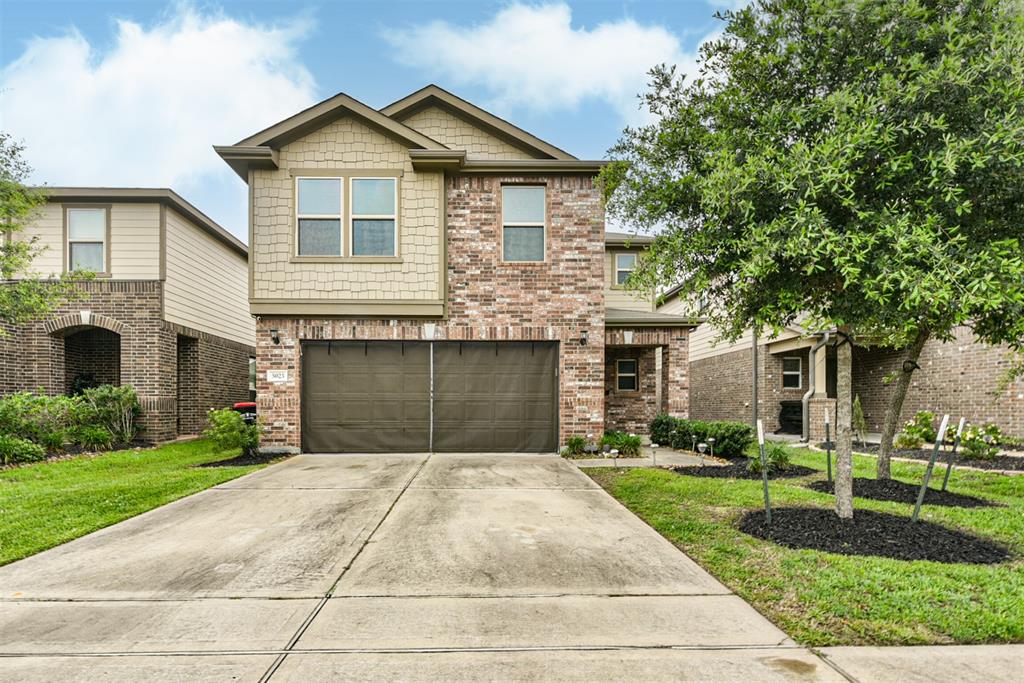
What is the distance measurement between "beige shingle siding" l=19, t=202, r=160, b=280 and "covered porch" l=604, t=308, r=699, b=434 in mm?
10899

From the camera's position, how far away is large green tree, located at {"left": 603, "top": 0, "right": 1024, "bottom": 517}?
427 cm

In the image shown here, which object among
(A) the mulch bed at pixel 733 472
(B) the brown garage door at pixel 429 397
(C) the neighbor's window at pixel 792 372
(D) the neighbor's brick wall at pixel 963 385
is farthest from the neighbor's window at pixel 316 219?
(C) the neighbor's window at pixel 792 372

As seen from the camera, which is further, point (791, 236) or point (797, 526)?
point (797, 526)

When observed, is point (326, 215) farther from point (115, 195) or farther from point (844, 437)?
point (844, 437)

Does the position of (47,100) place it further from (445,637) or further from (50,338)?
(445,637)

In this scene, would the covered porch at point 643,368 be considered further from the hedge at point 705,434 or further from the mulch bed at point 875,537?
the mulch bed at point 875,537

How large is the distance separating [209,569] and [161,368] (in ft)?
33.9

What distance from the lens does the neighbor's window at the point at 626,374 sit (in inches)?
569

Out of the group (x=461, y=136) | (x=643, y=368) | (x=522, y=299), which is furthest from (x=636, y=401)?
(x=461, y=136)

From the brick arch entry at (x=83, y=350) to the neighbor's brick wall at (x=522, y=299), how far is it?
532 centimetres

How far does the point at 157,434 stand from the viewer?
1291 cm

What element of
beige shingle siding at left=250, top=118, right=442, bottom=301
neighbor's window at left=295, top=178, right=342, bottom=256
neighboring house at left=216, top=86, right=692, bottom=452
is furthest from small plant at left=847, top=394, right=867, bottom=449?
neighbor's window at left=295, top=178, right=342, bottom=256

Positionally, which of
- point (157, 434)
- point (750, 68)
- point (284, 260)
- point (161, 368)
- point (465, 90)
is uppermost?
point (465, 90)

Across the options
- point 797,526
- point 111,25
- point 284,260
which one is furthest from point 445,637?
point 111,25
